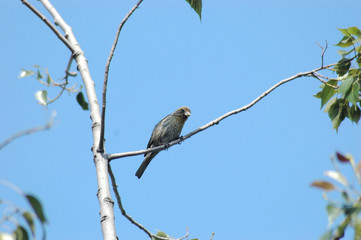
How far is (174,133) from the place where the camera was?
973 cm

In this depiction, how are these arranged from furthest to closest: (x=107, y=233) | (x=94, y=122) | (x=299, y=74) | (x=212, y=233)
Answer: (x=299, y=74) < (x=94, y=122) < (x=212, y=233) < (x=107, y=233)

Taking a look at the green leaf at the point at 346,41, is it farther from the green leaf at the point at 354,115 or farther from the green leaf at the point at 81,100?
the green leaf at the point at 81,100

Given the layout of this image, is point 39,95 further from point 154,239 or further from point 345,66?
point 345,66

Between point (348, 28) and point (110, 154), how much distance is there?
3122 mm

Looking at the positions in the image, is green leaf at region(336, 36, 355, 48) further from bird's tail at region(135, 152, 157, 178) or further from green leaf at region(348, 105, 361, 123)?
bird's tail at region(135, 152, 157, 178)

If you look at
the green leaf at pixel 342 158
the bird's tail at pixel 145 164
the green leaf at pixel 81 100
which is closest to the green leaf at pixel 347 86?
the green leaf at pixel 81 100

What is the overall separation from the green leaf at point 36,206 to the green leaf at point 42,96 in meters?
2.69

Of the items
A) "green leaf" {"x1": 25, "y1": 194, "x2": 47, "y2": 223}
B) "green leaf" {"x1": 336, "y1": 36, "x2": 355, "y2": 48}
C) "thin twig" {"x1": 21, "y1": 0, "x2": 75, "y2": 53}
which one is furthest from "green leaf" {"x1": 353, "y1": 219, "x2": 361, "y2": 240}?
"green leaf" {"x1": 336, "y1": 36, "x2": 355, "y2": 48}

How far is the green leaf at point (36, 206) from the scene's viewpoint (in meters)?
1.91

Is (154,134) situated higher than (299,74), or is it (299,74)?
(154,134)

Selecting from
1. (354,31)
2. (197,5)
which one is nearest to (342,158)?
(197,5)

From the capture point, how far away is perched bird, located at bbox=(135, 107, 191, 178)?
30.9 feet

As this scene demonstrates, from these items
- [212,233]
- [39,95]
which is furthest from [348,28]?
[39,95]

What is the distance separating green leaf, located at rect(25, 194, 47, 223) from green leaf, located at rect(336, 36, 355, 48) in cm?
444
